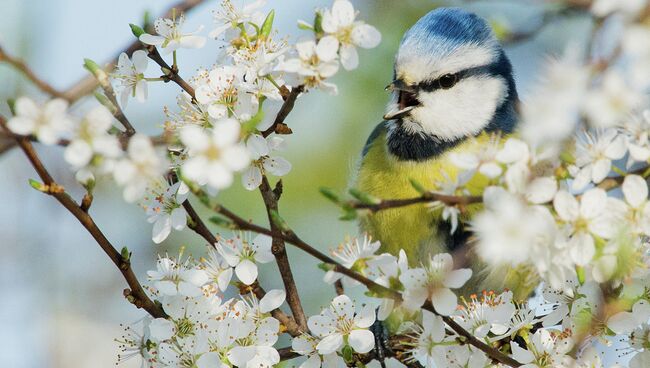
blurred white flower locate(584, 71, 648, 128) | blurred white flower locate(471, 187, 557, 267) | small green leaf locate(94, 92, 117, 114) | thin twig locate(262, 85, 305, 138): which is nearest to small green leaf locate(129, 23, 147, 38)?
small green leaf locate(94, 92, 117, 114)

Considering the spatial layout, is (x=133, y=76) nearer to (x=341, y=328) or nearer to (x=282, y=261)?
Result: (x=282, y=261)

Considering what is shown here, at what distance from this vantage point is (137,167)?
1.05m

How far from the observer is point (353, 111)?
124 inches

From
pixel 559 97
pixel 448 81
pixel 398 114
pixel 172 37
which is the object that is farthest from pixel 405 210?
pixel 559 97

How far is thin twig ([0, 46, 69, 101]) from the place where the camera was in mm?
1102

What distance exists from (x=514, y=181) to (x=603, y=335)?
1.45 feet

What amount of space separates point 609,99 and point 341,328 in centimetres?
67

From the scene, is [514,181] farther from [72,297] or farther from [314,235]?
[72,297]

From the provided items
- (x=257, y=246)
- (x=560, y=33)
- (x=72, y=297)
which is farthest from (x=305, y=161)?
(x=257, y=246)

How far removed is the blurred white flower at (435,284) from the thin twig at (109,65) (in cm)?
55

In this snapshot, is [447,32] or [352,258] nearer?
[352,258]

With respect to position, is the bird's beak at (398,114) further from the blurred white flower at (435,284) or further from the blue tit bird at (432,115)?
the blurred white flower at (435,284)

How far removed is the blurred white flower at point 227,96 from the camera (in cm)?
144

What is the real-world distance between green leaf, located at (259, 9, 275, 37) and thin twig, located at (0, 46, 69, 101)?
0.46m
